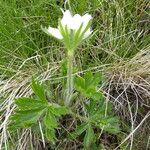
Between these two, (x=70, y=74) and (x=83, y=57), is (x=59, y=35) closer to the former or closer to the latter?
(x=70, y=74)

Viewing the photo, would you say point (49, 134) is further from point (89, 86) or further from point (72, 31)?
point (72, 31)

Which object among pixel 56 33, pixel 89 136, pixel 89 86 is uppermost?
pixel 56 33

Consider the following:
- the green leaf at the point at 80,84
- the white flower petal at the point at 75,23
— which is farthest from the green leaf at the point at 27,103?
the white flower petal at the point at 75,23

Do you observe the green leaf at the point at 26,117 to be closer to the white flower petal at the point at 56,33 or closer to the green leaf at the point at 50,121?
the green leaf at the point at 50,121

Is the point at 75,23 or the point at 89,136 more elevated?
the point at 75,23

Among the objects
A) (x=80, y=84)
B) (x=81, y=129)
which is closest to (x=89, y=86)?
(x=80, y=84)

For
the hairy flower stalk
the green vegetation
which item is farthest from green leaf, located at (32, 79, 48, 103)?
the hairy flower stalk

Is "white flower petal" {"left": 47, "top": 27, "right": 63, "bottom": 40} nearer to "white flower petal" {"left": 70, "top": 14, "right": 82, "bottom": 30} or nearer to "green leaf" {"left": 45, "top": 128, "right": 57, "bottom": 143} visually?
"white flower petal" {"left": 70, "top": 14, "right": 82, "bottom": 30}
